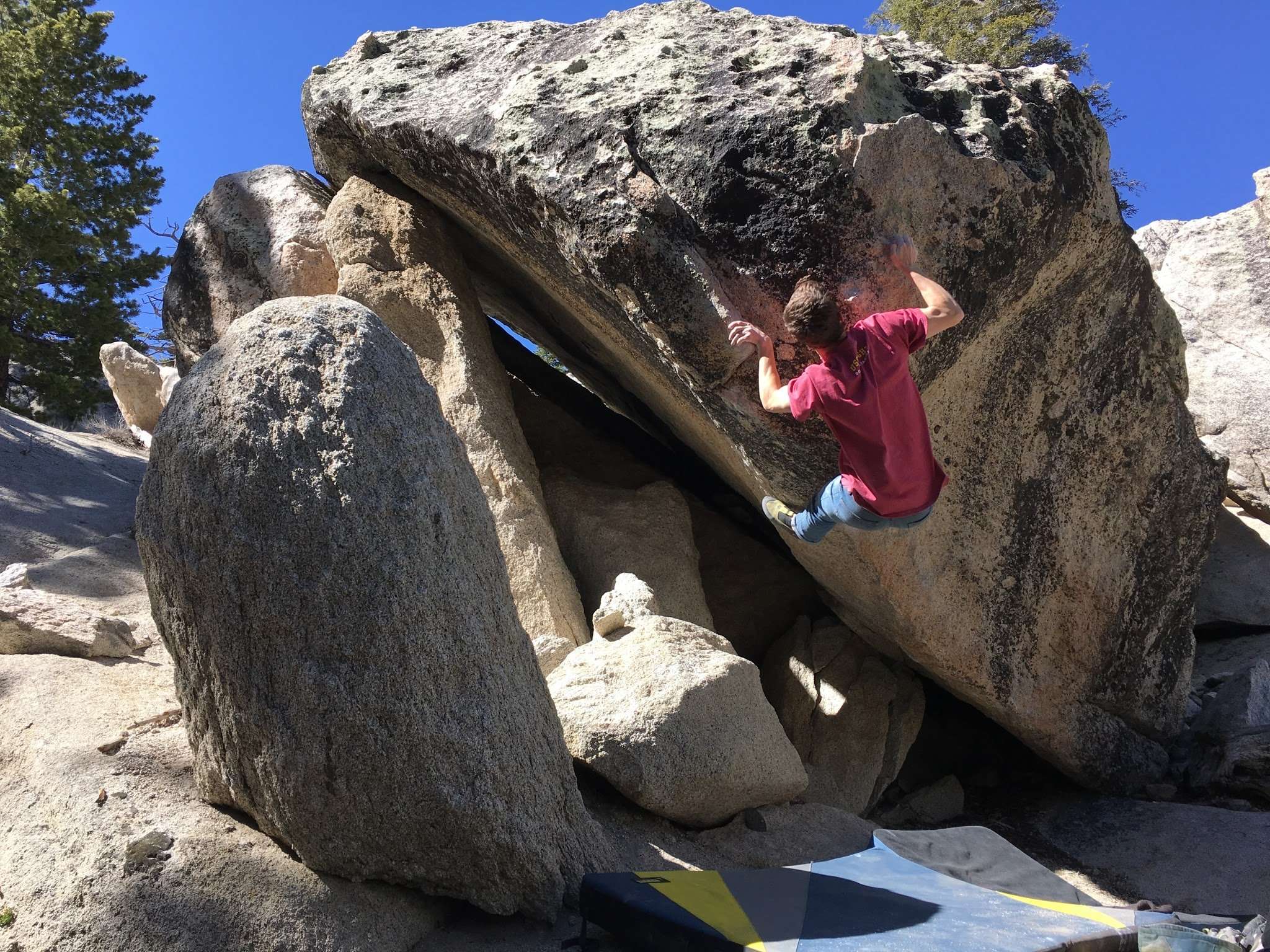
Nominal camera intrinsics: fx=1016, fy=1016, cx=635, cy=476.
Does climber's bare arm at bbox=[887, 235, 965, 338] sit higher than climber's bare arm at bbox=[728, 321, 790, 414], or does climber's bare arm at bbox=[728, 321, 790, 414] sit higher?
climber's bare arm at bbox=[887, 235, 965, 338]

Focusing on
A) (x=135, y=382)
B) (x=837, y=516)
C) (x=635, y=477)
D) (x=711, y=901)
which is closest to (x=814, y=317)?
(x=837, y=516)

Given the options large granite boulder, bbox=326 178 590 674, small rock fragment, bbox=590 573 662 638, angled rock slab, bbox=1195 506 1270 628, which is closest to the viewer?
small rock fragment, bbox=590 573 662 638

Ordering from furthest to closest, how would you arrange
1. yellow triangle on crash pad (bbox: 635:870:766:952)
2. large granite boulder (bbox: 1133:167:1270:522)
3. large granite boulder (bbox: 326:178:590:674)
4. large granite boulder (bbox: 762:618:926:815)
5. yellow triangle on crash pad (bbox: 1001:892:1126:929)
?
1. large granite boulder (bbox: 1133:167:1270:522)
2. large granite boulder (bbox: 762:618:926:815)
3. large granite boulder (bbox: 326:178:590:674)
4. yellow triangle on crash pad (bbox: 1001:892:1126:929)
5. yellow triangle on crash pad (bbox: 635:870:766:952)

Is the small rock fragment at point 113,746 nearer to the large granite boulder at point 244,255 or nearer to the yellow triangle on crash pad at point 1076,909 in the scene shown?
the yellow triangle on crash pad at point 1076,909

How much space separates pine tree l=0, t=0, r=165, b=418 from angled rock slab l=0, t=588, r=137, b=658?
9.90m

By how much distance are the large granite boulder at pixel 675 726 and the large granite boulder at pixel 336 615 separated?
791 millimetres

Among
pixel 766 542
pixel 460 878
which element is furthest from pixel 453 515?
pixel 766 542

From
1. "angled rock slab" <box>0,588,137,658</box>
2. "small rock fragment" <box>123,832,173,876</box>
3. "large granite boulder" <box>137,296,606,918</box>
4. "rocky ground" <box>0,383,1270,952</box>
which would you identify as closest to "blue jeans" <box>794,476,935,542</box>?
"rocky ground" <box>0,383,1270,952</box>

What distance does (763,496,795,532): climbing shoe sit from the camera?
13.0 ft

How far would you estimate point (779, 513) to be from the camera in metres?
4.02

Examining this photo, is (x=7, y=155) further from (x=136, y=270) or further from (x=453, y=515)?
Result: (x=453, y=515)

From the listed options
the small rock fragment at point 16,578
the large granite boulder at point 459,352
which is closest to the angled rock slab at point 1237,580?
the large granite boulder at point 459,352

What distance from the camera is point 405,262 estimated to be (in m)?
5.30

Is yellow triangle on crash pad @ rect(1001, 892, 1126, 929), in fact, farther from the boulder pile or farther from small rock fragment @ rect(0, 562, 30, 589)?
small rock fragment @ rect(0, 562, 30, 589)
